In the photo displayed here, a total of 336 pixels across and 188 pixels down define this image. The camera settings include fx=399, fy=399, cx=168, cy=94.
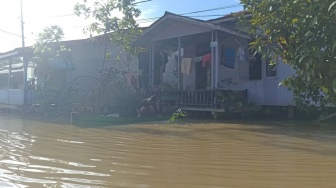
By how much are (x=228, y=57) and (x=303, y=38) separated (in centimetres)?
1045

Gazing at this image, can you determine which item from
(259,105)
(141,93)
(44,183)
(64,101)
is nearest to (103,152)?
(44,183)

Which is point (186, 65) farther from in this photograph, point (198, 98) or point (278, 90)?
point (278, 90)

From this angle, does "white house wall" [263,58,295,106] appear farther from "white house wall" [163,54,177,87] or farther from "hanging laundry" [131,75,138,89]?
"white house wall" [163,54,177,87]

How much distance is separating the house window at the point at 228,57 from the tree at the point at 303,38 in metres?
9.47

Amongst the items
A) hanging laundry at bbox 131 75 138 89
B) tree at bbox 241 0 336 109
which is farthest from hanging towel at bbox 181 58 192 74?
tree at bbox 241 0 336 109

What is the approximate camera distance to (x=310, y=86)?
3.51 metres

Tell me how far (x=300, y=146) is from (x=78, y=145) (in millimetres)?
3861

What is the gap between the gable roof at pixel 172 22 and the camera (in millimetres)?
12758

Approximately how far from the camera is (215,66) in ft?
42.7

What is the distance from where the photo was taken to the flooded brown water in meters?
4.30

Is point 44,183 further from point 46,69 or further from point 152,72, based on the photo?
point 46,69

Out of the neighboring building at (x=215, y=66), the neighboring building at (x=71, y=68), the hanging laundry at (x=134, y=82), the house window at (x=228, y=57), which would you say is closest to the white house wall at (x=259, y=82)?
the neighboring building at (x=215, y=66)

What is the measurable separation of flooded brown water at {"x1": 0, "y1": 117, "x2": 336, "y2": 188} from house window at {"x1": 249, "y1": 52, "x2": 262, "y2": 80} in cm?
546

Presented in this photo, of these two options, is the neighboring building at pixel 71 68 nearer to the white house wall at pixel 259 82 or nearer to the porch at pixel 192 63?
the porch at pixel 192 63
